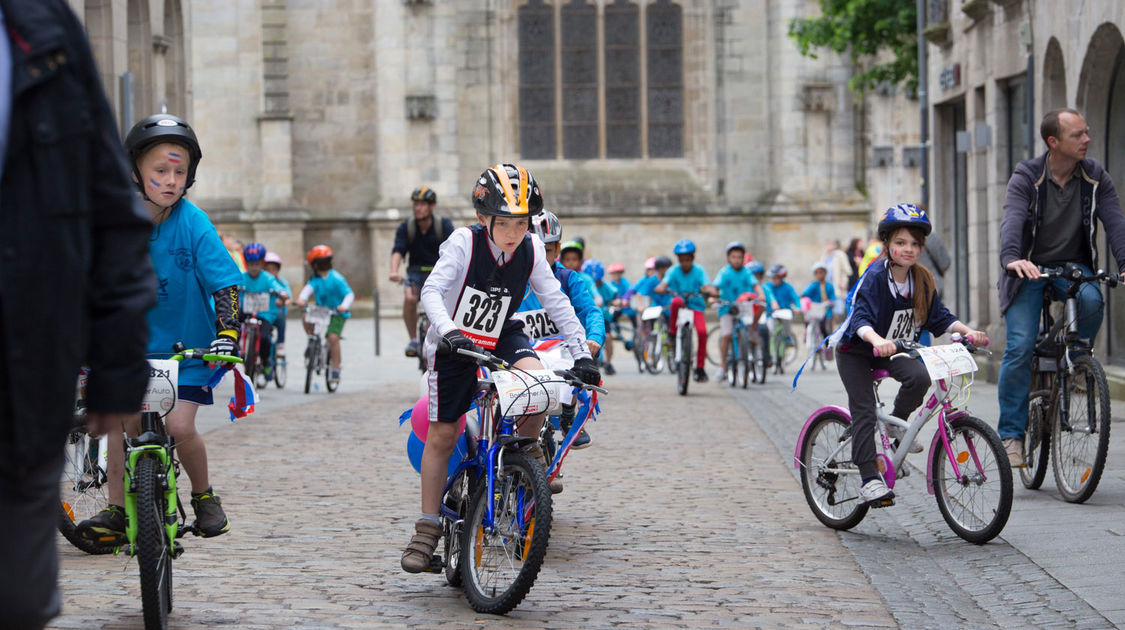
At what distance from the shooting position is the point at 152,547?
5023 mm

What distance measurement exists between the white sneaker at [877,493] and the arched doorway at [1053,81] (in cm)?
833

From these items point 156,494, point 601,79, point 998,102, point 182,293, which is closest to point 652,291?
point 998,102

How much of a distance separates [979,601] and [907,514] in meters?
2.30

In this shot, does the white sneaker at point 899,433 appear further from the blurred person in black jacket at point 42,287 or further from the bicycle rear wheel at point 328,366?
the bicycle rear wheel at point 328,366

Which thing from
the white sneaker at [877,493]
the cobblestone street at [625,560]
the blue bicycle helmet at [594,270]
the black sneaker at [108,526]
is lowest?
the cobblestone street at [625,560]

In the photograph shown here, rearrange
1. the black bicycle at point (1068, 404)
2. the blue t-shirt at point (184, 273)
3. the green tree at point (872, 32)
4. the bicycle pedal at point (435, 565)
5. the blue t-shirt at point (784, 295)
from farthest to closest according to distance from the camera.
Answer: the green tree at point (872, 32), the blue t-shirt at point (784, 295), the black bicycle at point (1068, 404), the bicycle pedal at point (435, 565), the blue t-shirt at point (184, 273)

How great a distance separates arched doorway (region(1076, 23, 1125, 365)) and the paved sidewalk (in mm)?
3797

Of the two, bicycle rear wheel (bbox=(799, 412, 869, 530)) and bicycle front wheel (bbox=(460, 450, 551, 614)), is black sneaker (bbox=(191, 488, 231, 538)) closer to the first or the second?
bicycle front wheel (bbox=(460, 450, 551, 614))

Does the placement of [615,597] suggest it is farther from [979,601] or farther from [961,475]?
[961,475]

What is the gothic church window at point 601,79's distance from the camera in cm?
Answer: 3341

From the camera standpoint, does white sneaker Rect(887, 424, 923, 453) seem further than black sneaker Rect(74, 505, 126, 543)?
Yes

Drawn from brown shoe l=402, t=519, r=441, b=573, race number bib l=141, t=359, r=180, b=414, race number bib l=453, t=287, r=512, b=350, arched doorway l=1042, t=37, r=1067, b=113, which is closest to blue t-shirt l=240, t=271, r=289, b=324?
arched doorway l=1042, t=37, r=1067, b=113

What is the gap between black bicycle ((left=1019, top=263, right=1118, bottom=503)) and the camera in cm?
761

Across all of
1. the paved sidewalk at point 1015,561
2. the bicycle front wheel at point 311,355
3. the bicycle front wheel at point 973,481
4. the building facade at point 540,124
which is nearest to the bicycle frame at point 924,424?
the bicycle front wheel at point 973,481
